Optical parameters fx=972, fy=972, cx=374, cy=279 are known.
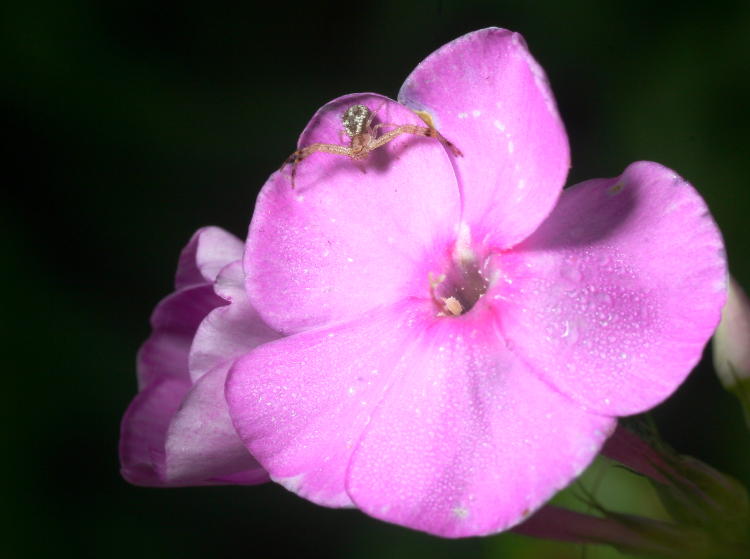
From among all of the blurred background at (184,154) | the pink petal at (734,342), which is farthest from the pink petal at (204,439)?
the blurred background at (184,154)

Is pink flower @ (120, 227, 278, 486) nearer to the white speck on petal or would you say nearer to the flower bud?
the white speck on petal

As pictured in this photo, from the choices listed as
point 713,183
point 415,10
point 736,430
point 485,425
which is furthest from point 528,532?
point 415,10

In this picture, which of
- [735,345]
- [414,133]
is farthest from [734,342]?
[414,133]

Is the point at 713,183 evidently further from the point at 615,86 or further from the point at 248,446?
the point at 248,446

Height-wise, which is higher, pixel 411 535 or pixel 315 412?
pixel 315 412

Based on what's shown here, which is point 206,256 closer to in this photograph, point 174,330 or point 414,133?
point 174,330

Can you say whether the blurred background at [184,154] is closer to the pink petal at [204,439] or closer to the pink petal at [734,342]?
the pink petal at [734,342]

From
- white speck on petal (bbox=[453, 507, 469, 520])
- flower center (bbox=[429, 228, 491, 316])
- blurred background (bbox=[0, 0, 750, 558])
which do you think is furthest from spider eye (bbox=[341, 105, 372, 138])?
blurred background (bbox=[0, 0, 750, 558])
